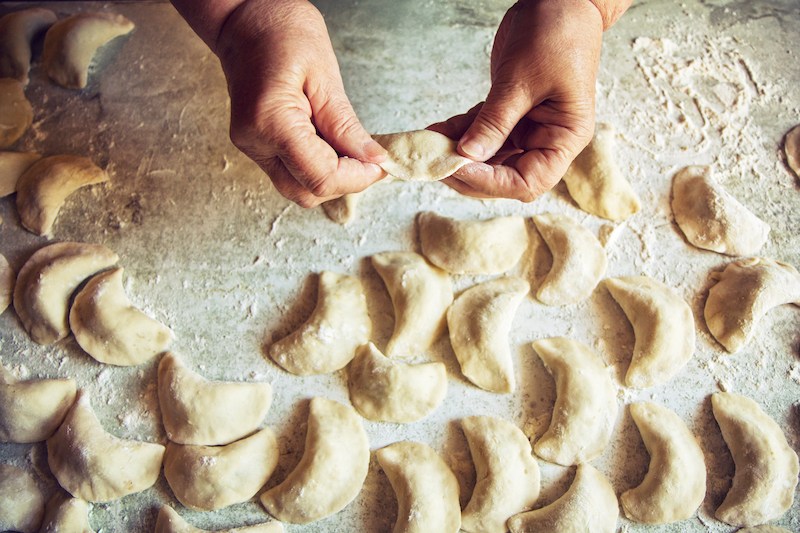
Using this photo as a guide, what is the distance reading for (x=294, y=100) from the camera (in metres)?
0.93

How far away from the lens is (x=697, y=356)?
46.0 inches

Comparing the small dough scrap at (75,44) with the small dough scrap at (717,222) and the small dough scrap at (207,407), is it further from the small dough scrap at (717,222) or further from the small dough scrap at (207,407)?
the small dough scrap at (717,222)

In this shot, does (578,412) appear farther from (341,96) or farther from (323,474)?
(341,96)

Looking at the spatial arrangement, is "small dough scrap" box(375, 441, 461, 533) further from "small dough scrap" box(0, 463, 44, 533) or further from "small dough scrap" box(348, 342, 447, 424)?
"small dough scrap" box(0, 463, 44, 533)

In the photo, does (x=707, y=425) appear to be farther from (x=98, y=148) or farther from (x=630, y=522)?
(x=98, y=148)

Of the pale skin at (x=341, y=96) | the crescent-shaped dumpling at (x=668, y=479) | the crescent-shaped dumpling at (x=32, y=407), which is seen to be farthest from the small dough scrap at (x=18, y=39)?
the crescent-shaped dumpling at (x=668, y=479)

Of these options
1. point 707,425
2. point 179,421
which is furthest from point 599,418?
point 179,421

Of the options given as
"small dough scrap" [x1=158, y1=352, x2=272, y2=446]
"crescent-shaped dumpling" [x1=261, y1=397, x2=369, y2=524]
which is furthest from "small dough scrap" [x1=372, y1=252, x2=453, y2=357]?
"small dough scrap" [x1=158, y1=352, x2=272, y2=446]

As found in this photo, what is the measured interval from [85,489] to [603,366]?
1.18 metres

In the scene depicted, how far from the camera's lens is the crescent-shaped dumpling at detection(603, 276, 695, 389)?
1.12 meters

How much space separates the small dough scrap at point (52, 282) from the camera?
1.17 meters

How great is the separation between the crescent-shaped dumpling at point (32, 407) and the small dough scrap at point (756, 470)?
4.83 feet

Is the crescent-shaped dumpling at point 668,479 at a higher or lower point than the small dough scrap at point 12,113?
lower

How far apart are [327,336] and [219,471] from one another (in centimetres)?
36
